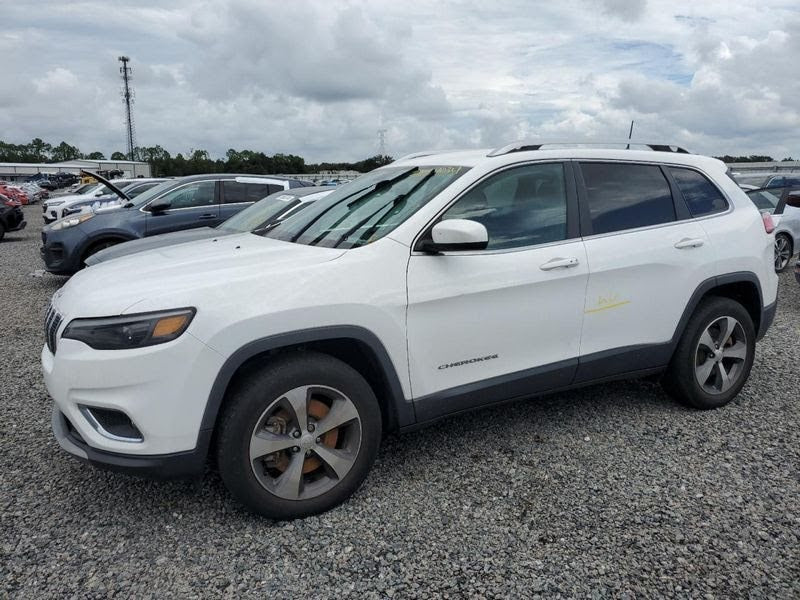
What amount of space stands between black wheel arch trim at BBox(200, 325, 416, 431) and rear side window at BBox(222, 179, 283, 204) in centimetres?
752

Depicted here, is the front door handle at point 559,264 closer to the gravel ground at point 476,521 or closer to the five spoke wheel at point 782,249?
the gravel ground at point 476,521

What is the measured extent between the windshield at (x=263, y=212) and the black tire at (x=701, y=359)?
4663 millimetres

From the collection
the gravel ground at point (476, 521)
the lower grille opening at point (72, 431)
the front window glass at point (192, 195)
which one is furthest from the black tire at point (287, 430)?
the front window glass at point (192, 195)

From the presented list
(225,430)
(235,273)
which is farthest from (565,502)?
(235,273)

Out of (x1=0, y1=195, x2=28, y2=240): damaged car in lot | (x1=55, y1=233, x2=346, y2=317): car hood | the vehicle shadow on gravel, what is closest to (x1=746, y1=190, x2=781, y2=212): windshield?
the vehicle shadow on gravel

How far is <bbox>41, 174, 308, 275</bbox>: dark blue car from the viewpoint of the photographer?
341 inches

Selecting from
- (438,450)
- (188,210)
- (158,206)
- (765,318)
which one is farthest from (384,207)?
(188,210)

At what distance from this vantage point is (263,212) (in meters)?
7.47

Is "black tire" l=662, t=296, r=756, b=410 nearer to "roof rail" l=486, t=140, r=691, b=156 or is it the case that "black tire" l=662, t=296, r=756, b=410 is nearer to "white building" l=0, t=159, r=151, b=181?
"roof rail" l=486, t=140, r=691, b=156

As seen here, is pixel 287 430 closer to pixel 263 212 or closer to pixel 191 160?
pixel 263 212

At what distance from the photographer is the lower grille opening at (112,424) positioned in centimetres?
253

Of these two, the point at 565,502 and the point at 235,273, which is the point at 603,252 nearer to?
the point at 565,502

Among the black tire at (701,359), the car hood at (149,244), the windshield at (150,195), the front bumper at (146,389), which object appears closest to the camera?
the front bumper at (146,389)

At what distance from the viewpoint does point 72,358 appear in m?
2.54
